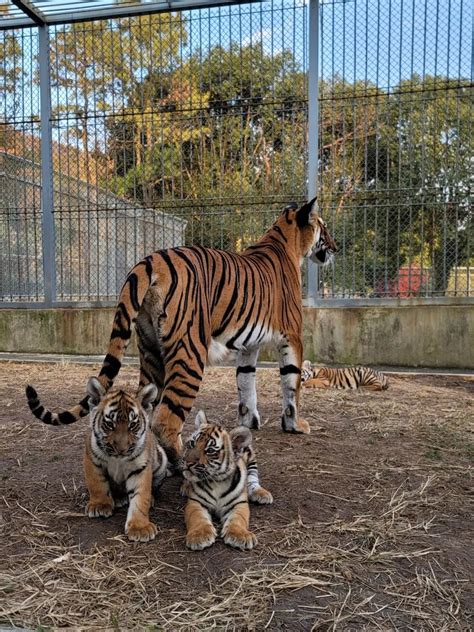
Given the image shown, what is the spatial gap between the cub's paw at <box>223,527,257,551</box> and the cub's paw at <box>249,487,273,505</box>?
56 centimetres

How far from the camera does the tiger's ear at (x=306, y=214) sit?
19.9 ft

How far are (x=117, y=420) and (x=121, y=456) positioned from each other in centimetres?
17

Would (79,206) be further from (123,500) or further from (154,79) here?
(123,500)

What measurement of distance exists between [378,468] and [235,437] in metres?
1.40

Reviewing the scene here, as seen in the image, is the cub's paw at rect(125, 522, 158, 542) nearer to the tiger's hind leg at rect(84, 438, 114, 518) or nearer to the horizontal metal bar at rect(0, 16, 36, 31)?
the tiger's hind leg at rect(84, 438, 114, 518)

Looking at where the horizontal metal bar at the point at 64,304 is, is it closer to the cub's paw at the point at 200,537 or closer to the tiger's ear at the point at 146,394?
the tiger's ear at the point at 146,394

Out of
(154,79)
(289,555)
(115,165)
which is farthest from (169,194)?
(289,555)

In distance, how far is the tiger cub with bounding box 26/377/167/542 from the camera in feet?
9.95

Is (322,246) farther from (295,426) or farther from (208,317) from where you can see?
(208,317)

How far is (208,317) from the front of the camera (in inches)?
171

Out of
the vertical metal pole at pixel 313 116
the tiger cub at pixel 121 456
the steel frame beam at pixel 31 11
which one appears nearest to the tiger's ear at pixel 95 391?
the tiger cub at pixel 121 456

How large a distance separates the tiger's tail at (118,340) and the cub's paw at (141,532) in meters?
0.77

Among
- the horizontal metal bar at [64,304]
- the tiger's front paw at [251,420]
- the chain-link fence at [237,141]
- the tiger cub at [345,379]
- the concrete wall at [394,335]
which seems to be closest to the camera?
the tiger's front paw at [251,420]

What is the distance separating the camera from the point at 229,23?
9102 mm
